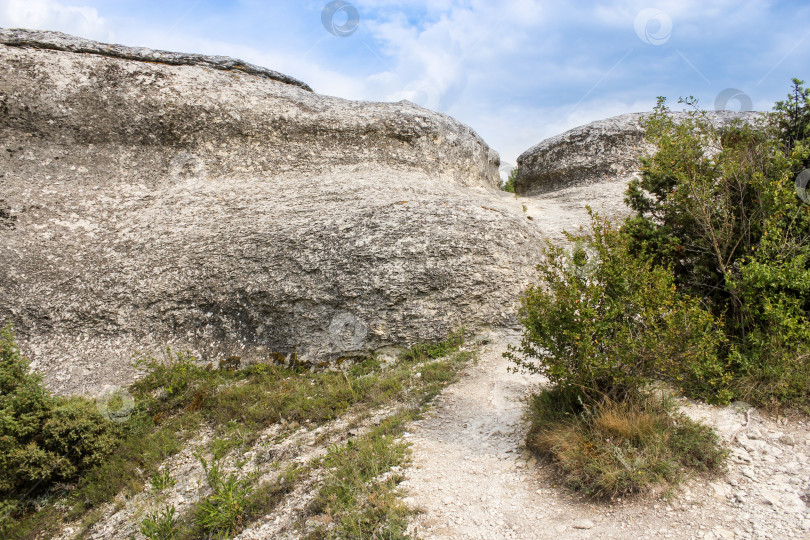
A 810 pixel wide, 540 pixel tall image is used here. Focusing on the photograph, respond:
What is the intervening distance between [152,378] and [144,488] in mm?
2678

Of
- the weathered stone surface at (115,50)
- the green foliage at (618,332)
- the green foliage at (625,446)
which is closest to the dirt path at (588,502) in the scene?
the green foliage at (625,446)

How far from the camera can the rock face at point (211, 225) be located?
411 inches

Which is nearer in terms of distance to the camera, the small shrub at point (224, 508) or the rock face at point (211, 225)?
the small shrub at point (224, 508)

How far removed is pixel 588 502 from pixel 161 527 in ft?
17.8

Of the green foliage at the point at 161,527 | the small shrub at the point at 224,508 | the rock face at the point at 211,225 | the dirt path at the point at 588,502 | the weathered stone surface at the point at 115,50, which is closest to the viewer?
the dirt path at the point at 588,502

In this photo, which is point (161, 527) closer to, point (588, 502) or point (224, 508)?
point (224, 508)

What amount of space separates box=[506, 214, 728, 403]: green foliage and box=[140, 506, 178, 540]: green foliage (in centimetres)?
531

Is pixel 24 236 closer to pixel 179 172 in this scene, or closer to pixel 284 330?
pixel 179 172

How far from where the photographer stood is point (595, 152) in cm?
1942

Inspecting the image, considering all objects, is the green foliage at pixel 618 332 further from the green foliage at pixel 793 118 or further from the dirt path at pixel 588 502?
the green foliage at pixel 793 118

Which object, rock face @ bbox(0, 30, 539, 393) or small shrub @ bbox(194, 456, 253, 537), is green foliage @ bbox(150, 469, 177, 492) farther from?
rock face @ bbox(0, 30, 539, 393)

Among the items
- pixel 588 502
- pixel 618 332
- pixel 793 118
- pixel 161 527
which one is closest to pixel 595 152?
pixel 793 118

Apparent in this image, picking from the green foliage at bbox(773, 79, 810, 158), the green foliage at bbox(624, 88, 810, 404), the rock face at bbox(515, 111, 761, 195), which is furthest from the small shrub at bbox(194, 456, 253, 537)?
the rock face at bbox(515, 111, 761, 195)

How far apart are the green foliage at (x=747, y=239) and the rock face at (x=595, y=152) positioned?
371 inches
